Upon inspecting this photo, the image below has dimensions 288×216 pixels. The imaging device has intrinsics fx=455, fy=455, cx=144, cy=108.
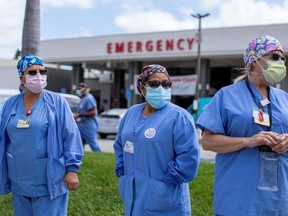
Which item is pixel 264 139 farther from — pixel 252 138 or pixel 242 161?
pixel 242 161

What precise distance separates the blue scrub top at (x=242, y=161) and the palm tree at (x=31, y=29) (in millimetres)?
4597

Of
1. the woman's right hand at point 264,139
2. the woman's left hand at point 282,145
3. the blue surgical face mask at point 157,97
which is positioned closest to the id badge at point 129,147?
the blue surgical face mask at point 157,97

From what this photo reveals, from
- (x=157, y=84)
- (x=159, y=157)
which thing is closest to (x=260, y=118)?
(x=159, y=157)

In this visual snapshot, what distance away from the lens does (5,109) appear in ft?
13.4

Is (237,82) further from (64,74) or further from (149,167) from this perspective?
(64,74)

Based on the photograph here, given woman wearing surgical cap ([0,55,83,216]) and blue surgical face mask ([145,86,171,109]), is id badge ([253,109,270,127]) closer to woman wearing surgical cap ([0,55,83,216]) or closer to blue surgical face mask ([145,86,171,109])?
blue surgical face mask ([145,86,171,109])

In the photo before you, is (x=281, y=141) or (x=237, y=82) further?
(x=237, y=82)

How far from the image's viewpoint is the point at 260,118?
9.92ft

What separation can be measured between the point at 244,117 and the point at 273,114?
0.22 m

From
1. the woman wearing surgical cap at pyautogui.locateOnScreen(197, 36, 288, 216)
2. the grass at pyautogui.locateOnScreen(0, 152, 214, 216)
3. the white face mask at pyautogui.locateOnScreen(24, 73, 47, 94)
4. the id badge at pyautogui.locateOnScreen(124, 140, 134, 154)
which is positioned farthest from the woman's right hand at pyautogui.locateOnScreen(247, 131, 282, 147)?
the grass at pyautogui.locateOnScreen(0, 152, 214, 216)

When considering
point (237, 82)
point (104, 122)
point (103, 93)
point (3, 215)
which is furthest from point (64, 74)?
point (237, 82)

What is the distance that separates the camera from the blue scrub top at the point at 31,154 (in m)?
3.82

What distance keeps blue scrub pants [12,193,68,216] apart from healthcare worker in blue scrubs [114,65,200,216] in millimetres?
624

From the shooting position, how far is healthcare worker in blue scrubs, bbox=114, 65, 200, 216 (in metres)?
3.49
